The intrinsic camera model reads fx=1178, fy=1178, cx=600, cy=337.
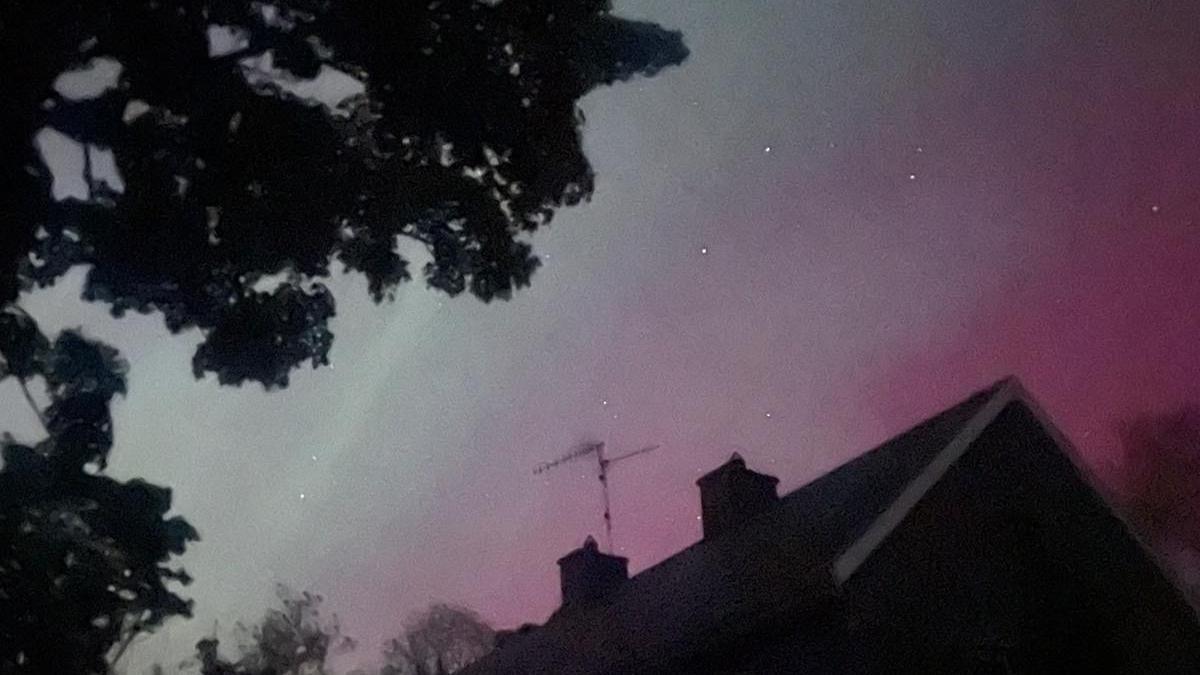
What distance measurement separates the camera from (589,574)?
2256 cm

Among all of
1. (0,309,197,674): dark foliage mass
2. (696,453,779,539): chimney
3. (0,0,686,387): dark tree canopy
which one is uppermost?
(696,453,779,539): chimney

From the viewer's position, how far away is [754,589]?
49.6ft

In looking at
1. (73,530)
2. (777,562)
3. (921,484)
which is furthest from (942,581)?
(73,530)

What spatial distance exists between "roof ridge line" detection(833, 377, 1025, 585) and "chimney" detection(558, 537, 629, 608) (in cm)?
855

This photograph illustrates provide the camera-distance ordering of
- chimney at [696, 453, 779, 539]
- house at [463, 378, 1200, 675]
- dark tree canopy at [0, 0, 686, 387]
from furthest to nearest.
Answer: chimney at [696, 453, 779, 539] → house at [463, 378, 1200, 675] → dark tree canopy at [0, 0, 686, 387]

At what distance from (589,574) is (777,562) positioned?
765 cm

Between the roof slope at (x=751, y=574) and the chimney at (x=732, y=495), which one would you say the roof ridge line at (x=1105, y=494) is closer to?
the roof slope at (x=751, y=574)

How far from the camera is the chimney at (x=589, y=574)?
22344 millimetres

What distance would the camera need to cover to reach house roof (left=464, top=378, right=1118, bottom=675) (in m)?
14.2

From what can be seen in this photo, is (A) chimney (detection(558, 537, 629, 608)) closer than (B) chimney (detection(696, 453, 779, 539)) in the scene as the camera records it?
No

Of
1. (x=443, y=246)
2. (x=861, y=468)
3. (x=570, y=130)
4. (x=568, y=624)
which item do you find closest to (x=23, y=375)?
(x=443, y=246)

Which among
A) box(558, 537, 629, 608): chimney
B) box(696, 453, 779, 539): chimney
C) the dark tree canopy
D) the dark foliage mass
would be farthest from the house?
the dark foliage mass

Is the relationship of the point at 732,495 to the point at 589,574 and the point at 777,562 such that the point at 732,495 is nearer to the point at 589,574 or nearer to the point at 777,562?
the point at 589,574

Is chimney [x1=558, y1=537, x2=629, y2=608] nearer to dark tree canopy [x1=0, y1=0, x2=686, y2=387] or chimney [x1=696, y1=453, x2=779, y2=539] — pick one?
chimney [x1=696, y1=453, x2=779, y2=539]
